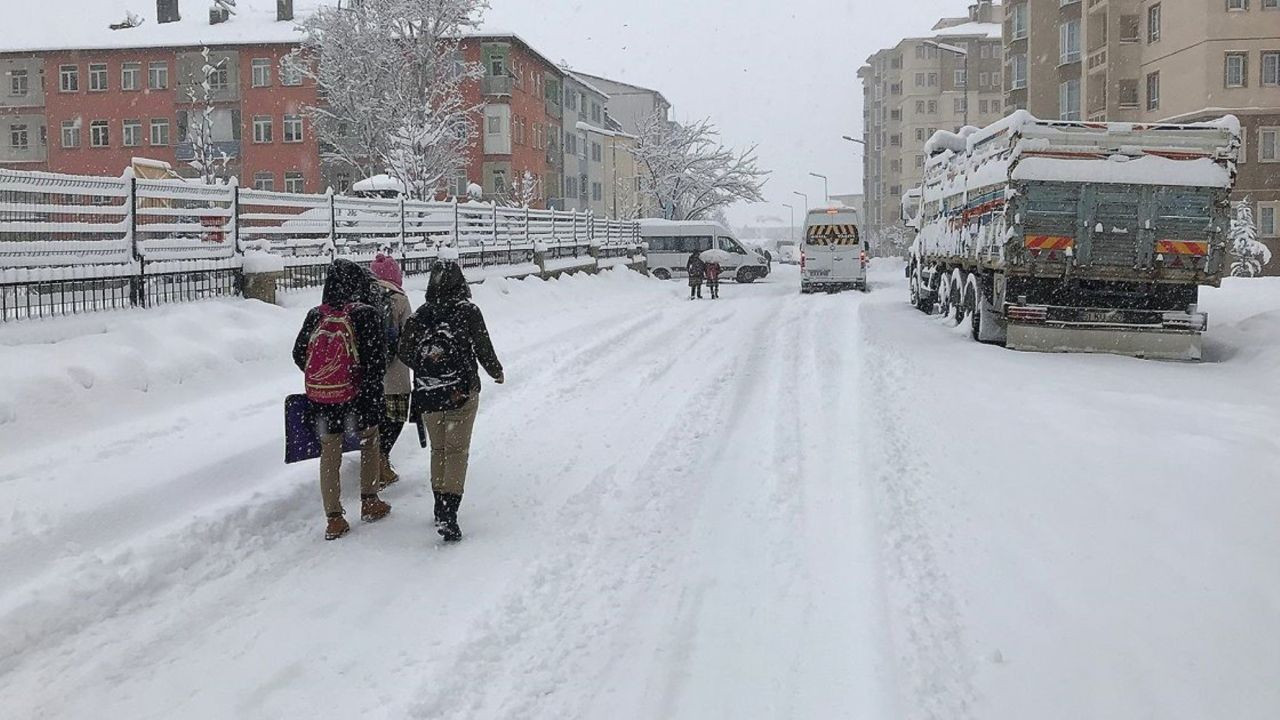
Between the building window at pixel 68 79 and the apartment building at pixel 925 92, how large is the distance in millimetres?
65787

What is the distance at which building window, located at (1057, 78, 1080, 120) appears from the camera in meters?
48.1

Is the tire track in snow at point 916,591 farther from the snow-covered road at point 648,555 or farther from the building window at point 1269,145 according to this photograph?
the building window at point 1269,145

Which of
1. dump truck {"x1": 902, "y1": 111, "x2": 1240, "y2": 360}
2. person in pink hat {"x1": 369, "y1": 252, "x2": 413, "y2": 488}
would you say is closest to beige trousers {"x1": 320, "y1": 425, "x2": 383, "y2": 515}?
person in pink hat {"x1": 369, "y1": 252, "x2": 413, "y2": 488}


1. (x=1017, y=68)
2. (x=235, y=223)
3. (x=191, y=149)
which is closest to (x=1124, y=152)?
(x=235, y=223)

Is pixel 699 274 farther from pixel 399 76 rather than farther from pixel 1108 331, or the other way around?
pixel 399 76

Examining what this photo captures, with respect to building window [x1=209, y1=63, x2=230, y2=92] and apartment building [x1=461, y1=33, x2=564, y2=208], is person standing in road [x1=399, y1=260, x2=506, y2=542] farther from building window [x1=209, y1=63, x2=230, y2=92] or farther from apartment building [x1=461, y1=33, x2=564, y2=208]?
building window [x1=209, y1=63, x2=230, y2=92]

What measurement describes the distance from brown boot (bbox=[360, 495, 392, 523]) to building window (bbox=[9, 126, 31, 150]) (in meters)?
68.9

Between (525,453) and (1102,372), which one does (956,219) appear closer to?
(1102,372)

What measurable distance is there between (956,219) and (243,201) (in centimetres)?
1172

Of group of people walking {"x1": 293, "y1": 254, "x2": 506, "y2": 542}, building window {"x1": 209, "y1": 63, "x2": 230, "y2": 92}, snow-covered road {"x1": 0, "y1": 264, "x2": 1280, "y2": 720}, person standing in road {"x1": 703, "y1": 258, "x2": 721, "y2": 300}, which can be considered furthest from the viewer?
building window {"x1": 209, "y1": 63, "x2": 230, "y2": 92}

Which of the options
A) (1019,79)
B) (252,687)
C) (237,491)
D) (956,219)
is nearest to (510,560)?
(252,687)

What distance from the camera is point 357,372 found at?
639 centimetres

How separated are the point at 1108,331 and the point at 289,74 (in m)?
51.1

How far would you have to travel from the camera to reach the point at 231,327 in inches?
454
